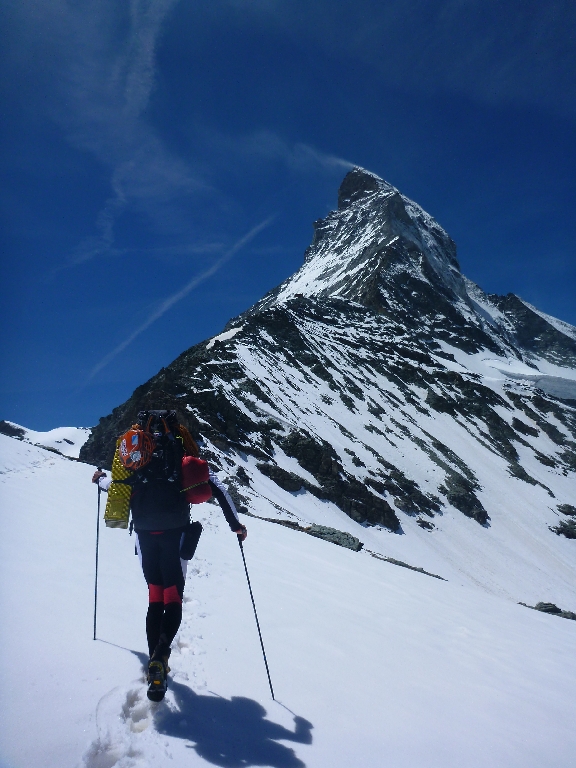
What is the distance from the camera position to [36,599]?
13.5ft

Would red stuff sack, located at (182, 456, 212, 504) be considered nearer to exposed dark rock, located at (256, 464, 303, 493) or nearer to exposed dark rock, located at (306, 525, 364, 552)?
exposed dark rock, located at (306, 525, 364, 552)

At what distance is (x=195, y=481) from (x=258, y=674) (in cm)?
168

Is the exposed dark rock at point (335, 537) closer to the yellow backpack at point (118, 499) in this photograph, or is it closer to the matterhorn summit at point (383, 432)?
the matterhorn summit at point (383, 432)

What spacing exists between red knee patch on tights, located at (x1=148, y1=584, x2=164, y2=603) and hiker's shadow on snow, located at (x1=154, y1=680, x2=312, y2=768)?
61 centimetres

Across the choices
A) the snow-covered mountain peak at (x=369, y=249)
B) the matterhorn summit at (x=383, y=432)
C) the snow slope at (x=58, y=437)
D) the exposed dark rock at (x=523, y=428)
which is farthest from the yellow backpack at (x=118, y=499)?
the snow-covered mountain peak at (x=369, y=249)

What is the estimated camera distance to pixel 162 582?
12.3ft

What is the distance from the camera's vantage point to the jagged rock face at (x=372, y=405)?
100 feet

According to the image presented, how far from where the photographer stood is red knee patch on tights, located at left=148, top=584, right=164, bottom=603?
3646 millimetres

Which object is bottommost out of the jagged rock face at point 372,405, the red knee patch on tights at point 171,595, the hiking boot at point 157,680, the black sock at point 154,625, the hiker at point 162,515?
the hiking boot at point 157,680

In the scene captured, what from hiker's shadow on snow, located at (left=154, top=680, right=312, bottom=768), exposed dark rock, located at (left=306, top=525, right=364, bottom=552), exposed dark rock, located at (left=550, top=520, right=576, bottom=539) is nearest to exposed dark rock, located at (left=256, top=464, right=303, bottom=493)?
exposed dark rock, located at (left=306, top=525, right=364, bottom=552)

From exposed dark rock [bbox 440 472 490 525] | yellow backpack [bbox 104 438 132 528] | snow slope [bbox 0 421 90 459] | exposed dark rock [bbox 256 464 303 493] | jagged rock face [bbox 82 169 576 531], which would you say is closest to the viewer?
yellow backpack [bbox 104 438 132 528]

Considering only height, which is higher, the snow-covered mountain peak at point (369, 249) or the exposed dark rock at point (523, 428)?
the snow-covered mountain peak at point (369, 249)

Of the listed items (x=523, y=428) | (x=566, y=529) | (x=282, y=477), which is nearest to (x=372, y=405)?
(x=566, y=529)

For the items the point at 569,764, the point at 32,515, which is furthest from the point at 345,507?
the point at 569,764
